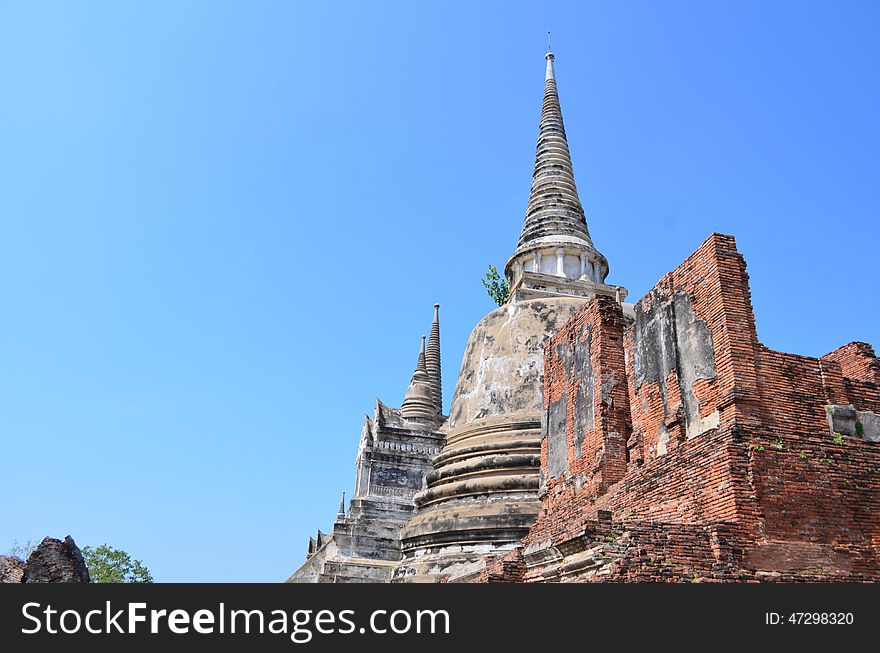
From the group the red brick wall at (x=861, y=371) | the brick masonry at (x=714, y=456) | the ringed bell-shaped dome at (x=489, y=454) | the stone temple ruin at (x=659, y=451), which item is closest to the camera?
the brick masonry at (x=714, y=456)

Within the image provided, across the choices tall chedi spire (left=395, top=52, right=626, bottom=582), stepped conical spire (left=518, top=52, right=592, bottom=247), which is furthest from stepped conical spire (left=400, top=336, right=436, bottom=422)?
stepped conical spire (left=518, top=52, right=592, bottom=247)

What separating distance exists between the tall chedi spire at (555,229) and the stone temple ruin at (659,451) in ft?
8.75

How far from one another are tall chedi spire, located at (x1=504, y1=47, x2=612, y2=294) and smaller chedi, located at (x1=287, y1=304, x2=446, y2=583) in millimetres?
8961

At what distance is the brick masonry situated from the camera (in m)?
8.59

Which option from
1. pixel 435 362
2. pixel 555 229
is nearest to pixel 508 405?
pixel 555 229

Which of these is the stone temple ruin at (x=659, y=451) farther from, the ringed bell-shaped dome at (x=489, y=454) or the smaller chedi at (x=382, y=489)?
the smaller chedi at (x=382, y=489)

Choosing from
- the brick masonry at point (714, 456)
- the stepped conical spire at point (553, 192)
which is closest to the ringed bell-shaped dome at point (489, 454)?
the stepped conical spire at point (553, 192)

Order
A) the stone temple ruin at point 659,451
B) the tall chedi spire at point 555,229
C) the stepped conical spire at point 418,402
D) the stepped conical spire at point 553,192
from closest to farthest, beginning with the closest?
the stone temple ruin at point 659,451 → the tall chedi spire at point 555,229 → the stepped conical spire at point 553,192 → the stepped conical spire at point 418,402

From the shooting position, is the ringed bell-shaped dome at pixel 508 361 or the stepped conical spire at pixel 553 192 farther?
the stepped conical spire at pixel 553 192

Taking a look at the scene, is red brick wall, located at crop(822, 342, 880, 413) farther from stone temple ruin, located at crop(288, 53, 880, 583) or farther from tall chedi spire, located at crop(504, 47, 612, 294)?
tall chedi spire, located at crop(504, 47, 612, 294)

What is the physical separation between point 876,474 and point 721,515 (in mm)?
A: 2244

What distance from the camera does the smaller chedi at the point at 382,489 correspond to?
2500 cm

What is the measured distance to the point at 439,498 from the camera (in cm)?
1734

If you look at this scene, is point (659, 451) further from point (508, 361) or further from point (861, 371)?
point (508, 361)
